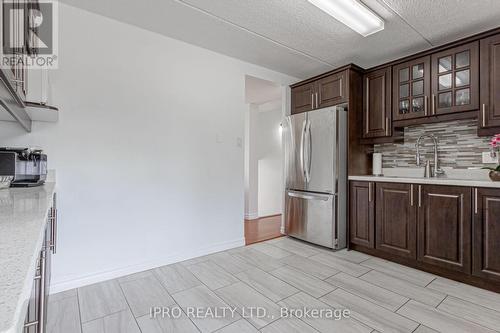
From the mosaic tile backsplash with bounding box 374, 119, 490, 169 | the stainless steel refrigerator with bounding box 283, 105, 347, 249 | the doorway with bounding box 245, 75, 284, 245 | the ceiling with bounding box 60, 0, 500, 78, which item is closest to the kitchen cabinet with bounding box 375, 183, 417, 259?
the stainless steel refrigerator with bounding box 283, 105, 347, 249

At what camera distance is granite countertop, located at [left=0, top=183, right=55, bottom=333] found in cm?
31

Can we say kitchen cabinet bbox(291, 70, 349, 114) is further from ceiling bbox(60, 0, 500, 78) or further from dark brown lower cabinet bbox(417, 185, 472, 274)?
dark brown lower cabinet bbox(417, 185, 472, 274)

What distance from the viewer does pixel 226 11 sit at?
2.13 m

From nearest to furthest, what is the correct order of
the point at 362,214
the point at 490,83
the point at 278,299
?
the point at 278,299
the point at 490,83
the point at 362,214

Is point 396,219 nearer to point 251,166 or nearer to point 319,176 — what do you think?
point 319,176

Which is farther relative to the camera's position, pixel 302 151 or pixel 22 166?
pixel 302 151

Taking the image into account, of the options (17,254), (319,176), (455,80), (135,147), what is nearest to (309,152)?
(319,176)

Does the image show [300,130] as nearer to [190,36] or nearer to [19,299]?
[190,36]

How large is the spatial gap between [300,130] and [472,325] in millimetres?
2394

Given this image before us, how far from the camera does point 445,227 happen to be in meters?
2.21

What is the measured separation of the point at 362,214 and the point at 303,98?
1.74 m

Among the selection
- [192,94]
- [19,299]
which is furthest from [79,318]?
[192,94]

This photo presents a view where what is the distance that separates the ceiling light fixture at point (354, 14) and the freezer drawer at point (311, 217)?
1752 millimetres

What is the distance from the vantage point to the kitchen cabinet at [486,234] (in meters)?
1.96
